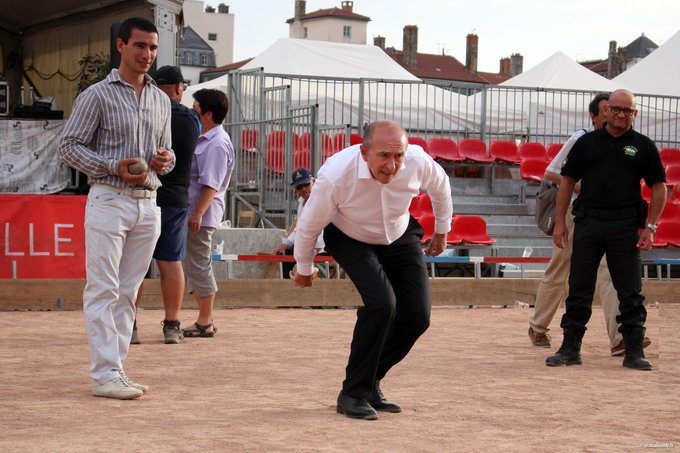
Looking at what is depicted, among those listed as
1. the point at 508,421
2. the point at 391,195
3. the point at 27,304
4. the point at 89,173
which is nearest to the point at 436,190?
the point at 391,195

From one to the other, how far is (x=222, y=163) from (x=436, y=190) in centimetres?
314

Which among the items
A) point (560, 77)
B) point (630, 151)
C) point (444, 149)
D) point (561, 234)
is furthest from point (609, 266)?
point (560, 77)

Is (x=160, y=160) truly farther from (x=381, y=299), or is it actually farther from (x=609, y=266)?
(x=609, y=266)

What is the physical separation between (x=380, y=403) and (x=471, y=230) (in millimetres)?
9708

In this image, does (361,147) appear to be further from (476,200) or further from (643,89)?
(643,89)

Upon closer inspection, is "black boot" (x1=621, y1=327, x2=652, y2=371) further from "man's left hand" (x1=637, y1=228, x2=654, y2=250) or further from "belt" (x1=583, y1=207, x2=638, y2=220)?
"belt" (x1=583, y1=207, x2=638, y2=220)

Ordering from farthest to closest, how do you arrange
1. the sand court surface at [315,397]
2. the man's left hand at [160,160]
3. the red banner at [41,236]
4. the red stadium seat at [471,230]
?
the red stadium seat at [471,230] < the red banner at [41,236] < the man's left hand at [160,160] < the sand court surface at [315,397]

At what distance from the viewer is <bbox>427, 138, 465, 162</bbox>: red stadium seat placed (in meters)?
19.9

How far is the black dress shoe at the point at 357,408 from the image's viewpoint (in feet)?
18.5

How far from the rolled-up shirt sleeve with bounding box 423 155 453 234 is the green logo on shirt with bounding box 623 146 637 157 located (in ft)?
7.22

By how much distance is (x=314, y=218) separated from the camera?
5.68m

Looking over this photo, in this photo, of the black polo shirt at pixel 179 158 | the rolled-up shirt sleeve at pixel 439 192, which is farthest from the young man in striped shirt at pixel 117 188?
the black polo shirt at pixel 179 158

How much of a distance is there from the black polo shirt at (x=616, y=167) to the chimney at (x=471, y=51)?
106 meters

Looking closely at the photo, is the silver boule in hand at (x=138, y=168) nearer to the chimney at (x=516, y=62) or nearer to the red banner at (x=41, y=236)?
the red banner at (x=41, y=236)
